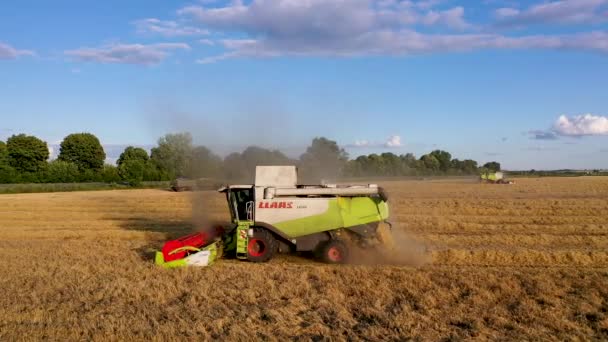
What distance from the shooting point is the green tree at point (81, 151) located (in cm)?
8231

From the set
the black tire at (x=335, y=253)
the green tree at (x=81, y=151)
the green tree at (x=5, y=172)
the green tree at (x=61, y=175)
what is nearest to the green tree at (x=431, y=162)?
the green tree at (x=81, y=151)

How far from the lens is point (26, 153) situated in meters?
73.2

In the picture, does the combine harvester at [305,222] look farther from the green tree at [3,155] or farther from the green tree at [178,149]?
the green tree at [3,155]

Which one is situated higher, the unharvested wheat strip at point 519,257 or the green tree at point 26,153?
the green tree at point 26,153

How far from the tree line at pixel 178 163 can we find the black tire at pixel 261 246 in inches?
115

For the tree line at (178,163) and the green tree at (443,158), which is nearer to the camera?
the tree line at (178,163)

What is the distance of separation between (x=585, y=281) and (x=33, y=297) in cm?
989

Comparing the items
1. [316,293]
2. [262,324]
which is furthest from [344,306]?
[262,324]

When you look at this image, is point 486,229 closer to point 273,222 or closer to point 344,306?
point 273,222

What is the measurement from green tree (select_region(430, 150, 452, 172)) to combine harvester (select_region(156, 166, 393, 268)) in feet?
314

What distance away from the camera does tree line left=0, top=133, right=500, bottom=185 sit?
671 inches

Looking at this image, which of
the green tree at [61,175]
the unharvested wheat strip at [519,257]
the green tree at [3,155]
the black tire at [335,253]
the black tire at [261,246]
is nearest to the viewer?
the black tire at [335,253]

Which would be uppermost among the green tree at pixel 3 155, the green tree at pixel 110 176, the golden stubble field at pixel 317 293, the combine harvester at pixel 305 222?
the green tree at pixel 3 155

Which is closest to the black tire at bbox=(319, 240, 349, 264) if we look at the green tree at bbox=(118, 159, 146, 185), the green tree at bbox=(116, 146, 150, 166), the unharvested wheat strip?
the unharvested wheat strip
